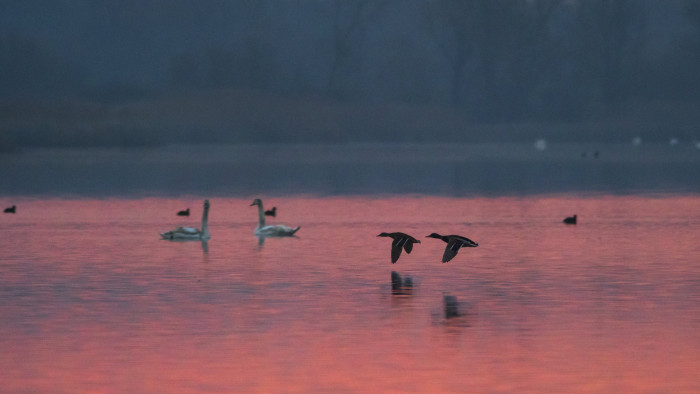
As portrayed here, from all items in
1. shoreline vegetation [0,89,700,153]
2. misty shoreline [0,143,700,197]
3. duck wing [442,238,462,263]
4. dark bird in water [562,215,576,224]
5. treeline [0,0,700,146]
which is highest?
treeline [0,0,700,146]

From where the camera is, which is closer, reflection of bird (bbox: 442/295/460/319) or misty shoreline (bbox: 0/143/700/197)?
reflection of bird (bbox: 442/295/460/319)

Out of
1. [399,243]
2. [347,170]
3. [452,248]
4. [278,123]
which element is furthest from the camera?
[278,123]

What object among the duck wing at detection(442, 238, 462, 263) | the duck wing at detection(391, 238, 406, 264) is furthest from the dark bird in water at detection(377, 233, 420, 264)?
the duck wing at detection(442, 238, 462, 263)

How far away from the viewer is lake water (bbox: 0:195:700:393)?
14.6 m

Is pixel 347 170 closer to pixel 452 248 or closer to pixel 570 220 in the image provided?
pixel 570 220

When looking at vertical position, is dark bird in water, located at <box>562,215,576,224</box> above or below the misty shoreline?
below

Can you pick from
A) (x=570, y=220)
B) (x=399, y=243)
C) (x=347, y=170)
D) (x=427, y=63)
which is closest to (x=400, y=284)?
(x=399, y=243)

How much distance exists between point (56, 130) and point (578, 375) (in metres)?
98.8

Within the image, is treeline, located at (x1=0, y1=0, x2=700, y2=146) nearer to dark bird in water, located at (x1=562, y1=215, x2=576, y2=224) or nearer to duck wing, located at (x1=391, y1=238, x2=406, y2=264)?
dark bird in water, located at (x1=562, y1=215, x2=576, y2=224)

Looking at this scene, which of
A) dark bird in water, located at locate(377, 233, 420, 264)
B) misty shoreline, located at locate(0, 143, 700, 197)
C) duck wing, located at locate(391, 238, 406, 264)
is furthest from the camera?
misty shoreline, located at locate(0, 143, 700, 197)

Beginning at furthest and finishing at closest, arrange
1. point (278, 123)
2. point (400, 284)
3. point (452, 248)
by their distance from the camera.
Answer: point (278, 123) < point (452, 248) < point (400, 284)

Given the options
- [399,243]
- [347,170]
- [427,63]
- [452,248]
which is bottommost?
[452,248]

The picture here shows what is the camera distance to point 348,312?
18.9m

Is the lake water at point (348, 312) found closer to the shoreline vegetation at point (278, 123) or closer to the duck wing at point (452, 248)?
the duck wing at point (452, 248)
